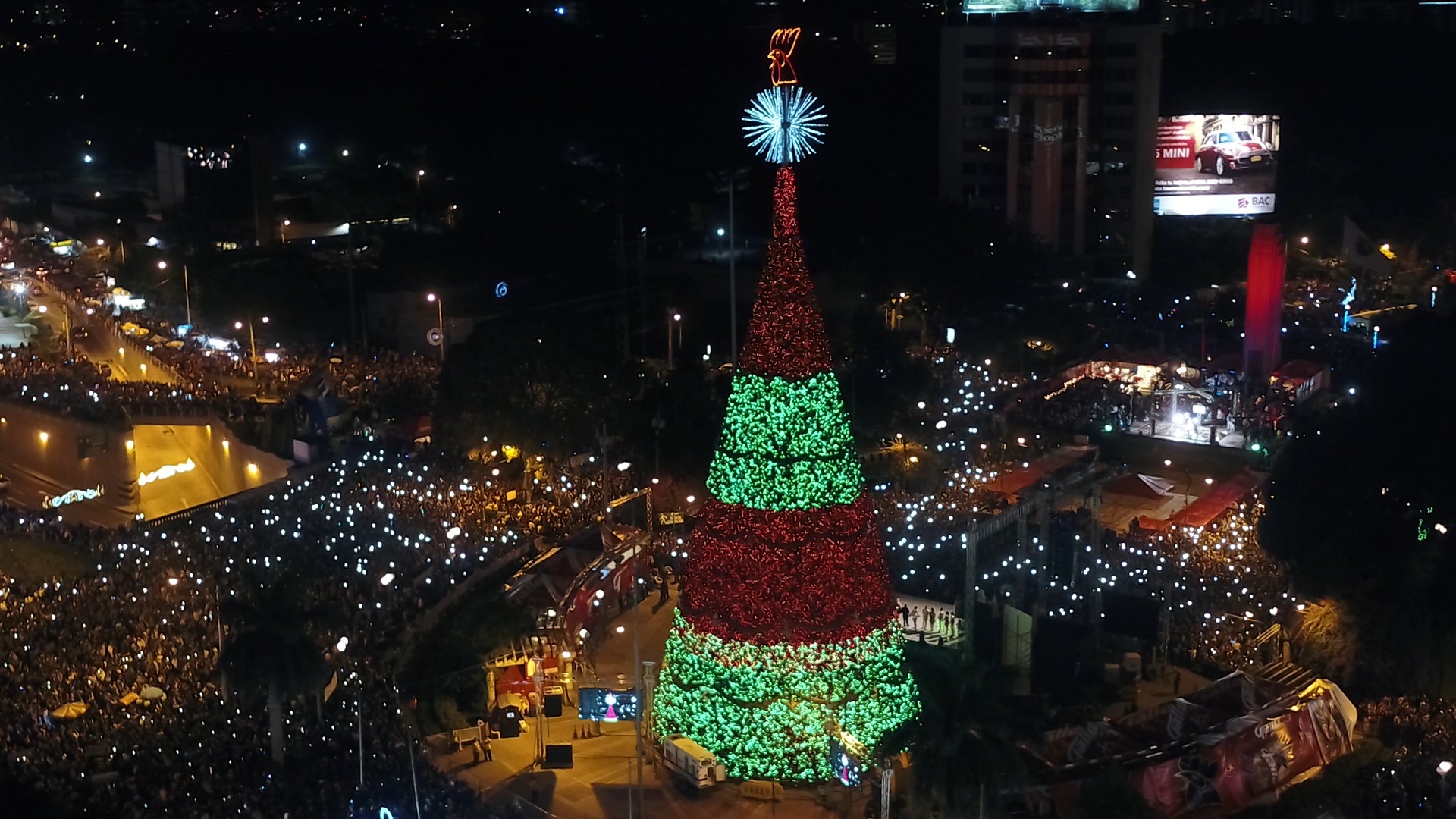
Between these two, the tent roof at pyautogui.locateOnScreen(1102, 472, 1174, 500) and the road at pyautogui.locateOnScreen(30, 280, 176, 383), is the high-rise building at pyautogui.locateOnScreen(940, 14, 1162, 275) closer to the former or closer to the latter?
the tent roof at pyautogui.locateOnScreen(1102, 472, 1174, 500)

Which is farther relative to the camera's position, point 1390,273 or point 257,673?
point 1390,273

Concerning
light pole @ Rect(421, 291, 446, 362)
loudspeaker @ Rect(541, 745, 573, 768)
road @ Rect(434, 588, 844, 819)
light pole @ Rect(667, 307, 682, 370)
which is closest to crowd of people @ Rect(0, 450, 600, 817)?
road @ Rect(434, 588, 844, 819)

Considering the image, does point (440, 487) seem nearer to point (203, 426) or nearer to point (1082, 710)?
point (203, 426)

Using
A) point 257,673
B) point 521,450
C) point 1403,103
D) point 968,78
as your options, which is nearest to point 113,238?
point 968,78

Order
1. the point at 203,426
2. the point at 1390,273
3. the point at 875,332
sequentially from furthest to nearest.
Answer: the point at 1390,273 → the point at 875,332 → the point at 203,426

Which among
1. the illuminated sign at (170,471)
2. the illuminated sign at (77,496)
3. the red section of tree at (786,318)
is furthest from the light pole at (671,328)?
the red section of tree at (786,318)

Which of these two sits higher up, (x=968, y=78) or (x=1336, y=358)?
(x=968, y=78)

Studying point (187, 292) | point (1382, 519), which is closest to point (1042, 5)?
point (187, 292)
